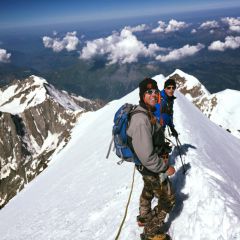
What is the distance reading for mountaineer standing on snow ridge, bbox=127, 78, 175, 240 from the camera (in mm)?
7320

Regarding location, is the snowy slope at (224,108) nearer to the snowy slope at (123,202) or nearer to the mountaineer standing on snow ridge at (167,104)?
the snowy slope at (123,202)

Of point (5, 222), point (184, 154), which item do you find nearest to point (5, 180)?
point (5, 222)

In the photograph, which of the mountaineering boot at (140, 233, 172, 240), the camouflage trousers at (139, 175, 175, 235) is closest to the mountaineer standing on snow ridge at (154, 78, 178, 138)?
the camouflage trousers at (139, 175, 175, 235)

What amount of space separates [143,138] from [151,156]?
20.6 inches

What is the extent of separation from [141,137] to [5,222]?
1833 cm

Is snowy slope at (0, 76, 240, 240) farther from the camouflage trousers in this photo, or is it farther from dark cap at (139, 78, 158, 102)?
dark cap at (139, 78, 158, 102)

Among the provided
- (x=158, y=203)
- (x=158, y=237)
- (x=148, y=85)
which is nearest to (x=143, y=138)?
(x=148, y=85)

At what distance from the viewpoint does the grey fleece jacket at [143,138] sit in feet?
23.8

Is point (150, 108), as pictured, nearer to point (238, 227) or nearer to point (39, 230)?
point (238, 227)

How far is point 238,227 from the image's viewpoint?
8.16 meters

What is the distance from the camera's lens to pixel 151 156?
294 inches

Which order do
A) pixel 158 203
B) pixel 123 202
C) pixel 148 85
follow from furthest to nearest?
pixel 123 202 → pixel 158 203 → pixel 148 85

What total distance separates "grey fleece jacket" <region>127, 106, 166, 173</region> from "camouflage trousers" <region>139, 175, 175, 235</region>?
1.05 metres

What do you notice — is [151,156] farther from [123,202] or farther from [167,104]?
[123,202]
